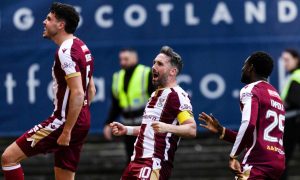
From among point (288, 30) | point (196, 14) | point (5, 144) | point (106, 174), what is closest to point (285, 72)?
point (288, 30)

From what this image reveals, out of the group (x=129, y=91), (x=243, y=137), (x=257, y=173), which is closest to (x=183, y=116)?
(x=243, y=137)

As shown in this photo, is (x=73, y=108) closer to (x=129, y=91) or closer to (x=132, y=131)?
(x=132, y=131)

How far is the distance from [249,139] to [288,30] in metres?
5.05

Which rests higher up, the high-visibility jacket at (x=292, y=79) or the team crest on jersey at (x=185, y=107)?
the team crest on jersey at (x=185, y=107)

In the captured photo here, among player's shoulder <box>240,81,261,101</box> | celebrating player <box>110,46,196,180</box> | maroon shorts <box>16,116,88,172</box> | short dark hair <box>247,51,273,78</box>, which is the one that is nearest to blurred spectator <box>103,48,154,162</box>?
maroon shorts <box>16,116,88,172</box>

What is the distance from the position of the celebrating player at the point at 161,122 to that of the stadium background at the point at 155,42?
432 cm

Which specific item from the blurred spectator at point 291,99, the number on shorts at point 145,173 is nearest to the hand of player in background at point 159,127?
the number on shorts at point 145,173

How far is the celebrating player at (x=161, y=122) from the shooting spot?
835 cm

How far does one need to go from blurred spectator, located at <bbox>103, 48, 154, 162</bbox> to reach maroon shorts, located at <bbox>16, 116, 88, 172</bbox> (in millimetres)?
3225

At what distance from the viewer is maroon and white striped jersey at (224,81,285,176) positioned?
26.6 feet

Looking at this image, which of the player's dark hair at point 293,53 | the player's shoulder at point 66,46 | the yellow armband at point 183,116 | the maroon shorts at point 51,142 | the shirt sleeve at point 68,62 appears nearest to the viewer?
the yellow armband at point 183,116

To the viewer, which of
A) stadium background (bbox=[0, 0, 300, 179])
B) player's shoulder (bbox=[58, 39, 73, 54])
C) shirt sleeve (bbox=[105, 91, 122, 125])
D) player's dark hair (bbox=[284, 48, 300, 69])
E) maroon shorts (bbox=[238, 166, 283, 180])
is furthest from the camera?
stadium background (bbox=[0, 0, 300, 179])

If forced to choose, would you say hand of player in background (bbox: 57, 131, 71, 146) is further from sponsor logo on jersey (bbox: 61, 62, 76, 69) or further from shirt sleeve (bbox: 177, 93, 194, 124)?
shirt sleeve (bbox: 177, 93, 194, 124)

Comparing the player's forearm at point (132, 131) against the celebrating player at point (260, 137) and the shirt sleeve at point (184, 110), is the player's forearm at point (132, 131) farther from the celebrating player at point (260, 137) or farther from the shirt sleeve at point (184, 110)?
the celebrating player at point (260, 137)
